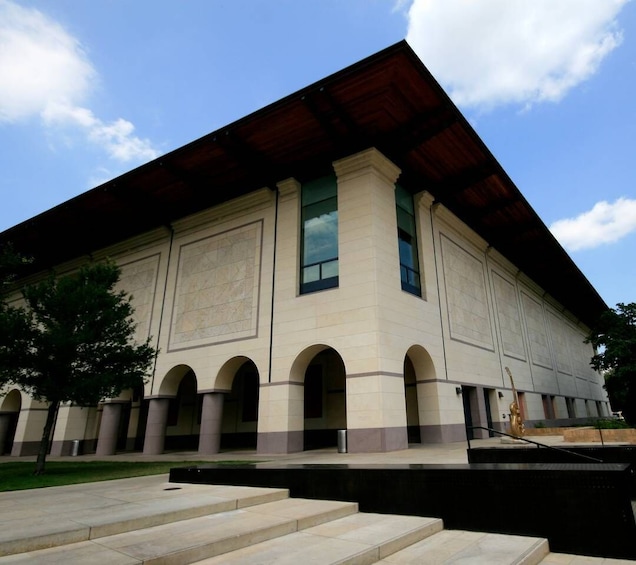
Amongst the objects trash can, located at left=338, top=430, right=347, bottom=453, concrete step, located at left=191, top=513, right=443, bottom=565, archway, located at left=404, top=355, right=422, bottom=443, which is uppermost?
archway, located at left=404, top=355, right=422, bottom=443

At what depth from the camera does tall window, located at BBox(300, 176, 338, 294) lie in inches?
613

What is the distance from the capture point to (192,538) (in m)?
4.06

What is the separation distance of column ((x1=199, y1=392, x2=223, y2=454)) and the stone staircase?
435 inches

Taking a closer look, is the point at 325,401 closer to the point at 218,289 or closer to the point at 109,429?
the point at 218,289

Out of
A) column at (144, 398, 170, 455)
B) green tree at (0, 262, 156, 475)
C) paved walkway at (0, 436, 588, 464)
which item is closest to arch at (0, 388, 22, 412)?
column at (144, 398, 170, 455)

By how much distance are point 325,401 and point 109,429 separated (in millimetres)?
10079

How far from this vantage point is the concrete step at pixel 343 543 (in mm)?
3762

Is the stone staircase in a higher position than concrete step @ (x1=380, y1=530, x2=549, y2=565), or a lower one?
higher

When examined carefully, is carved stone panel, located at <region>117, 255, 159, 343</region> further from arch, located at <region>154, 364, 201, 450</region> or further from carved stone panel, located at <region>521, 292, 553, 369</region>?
carved stone panel, located at <region>521, 292, 553, 369</region>

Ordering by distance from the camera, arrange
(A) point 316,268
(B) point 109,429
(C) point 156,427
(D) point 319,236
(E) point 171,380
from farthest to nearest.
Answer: (B) point 109,429, (E) point 171,380, (C) point 156,427, (D) point 319,236, (A) point 316,268

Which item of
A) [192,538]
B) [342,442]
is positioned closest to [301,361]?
[342,442]

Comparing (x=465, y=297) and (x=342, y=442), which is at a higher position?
(x=465, y=297)

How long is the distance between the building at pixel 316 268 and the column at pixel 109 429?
0.09 metres

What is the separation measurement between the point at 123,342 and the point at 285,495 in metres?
9.02
